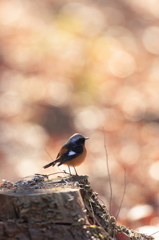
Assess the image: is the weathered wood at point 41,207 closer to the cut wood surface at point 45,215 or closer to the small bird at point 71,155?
the cut wood surface at point 45,215

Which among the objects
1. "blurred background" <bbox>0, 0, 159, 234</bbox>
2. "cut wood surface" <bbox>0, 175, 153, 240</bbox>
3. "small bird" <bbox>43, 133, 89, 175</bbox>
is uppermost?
"blurred background" <bbox>0, 0, 159, 234</bbox>

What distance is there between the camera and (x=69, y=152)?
6.43 metres

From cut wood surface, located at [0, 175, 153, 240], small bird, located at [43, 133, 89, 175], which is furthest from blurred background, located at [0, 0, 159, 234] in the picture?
→ cut wood surface, located at [0, 175, 153, 240]

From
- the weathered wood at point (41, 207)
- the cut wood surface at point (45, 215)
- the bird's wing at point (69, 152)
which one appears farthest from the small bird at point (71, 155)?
the weathered wood at point (41, 207)

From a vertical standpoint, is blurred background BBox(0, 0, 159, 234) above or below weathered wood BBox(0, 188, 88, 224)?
above

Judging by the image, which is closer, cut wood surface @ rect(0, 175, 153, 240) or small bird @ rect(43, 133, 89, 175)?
cut wood surface @ rect(0, 175, 153, 240)

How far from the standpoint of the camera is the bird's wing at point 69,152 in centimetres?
638

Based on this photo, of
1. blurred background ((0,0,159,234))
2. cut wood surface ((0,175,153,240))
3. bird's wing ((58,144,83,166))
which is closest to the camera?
cut wood surface ((0,175,153,240))

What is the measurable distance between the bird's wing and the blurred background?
2.26 metres

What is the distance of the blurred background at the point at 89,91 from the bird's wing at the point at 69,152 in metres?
2.26

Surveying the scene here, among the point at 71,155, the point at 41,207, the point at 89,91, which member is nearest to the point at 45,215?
the point at 41,207

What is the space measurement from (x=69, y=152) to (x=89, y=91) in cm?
710

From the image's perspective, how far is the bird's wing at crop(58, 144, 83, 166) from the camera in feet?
20.9

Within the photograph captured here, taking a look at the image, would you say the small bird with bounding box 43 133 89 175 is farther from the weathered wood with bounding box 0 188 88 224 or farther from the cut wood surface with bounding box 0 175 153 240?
the weathered wood with bounding box 0 188 88 224
